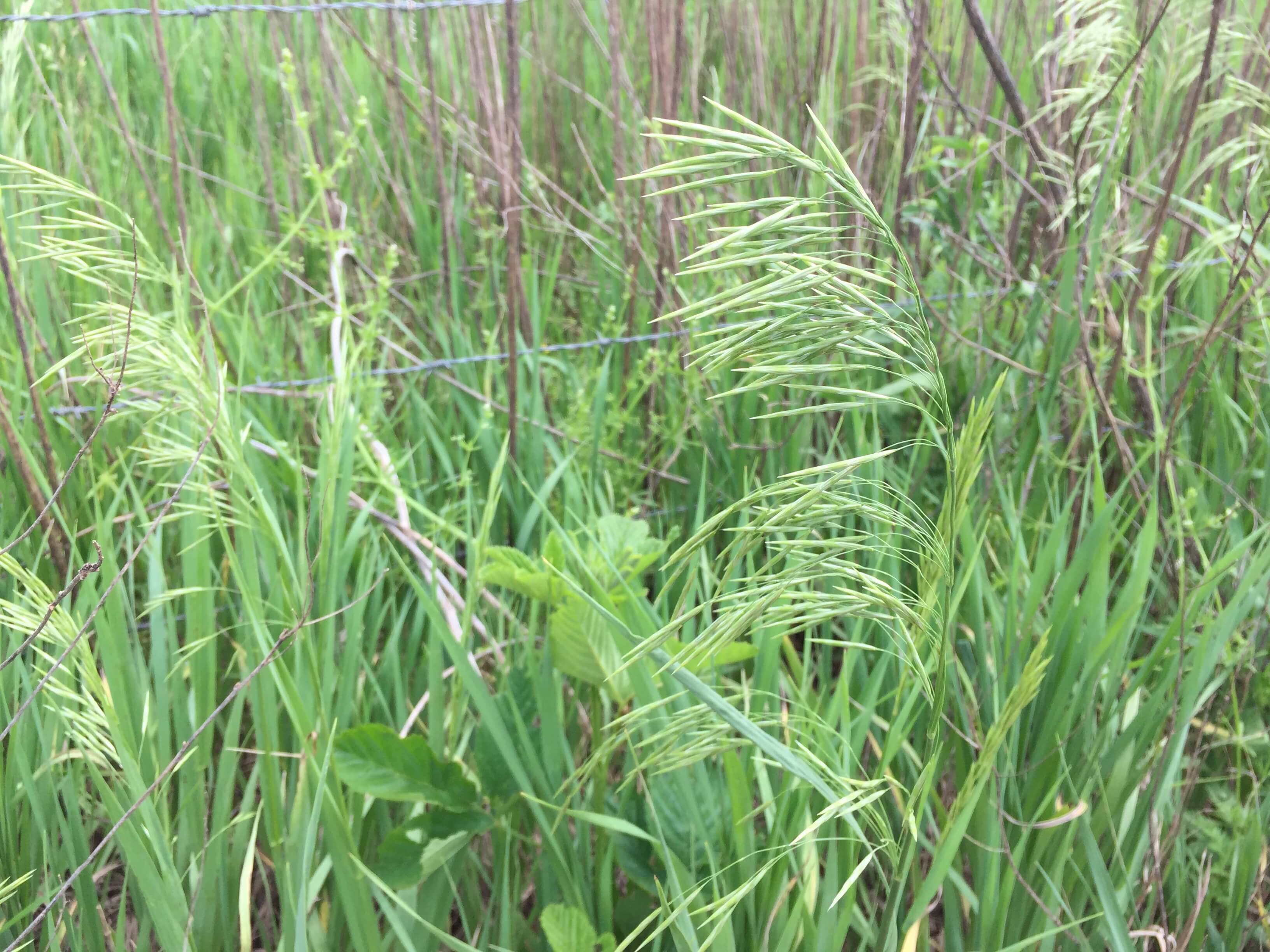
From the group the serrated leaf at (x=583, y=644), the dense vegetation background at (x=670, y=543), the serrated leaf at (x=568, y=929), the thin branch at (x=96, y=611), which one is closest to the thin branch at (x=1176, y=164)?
the dense vegetation background at (x=670, y=543)

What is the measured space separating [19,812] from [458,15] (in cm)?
168

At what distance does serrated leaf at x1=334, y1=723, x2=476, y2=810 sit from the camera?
86 centimetres

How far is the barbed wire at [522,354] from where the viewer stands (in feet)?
4.57

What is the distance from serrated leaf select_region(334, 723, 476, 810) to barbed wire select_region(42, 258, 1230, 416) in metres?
0.54

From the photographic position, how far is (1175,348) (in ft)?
5.41

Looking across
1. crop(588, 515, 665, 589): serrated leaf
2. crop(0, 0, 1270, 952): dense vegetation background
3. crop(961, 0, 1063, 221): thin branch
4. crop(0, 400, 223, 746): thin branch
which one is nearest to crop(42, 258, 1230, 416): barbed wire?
crop(0, 0, 1270, 952): dense vegetation background

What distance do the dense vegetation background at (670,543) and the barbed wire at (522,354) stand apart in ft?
0.07

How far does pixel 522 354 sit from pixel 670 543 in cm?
43

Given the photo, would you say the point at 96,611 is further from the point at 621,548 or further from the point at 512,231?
the point at 512,231

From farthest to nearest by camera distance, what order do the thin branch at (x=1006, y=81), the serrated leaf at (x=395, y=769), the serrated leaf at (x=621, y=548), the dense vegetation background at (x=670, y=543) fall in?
the thin branch at (x=1006, y=81)
the serrated leaf at (x=621, y=548)
the serrated leaf at (x=395, y=769)
the dense vegetation background at (x=670, y=543)

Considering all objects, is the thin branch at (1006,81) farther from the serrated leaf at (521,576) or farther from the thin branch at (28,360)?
Answer: the thin branch at (28,360)

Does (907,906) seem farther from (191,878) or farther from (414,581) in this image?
(191,878)

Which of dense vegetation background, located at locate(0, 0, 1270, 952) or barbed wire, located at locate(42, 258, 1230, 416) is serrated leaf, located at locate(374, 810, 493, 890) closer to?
dense vegetation background, located at locate(0, 0, 1270, 952)

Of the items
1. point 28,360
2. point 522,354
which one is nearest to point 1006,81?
point 522,354
